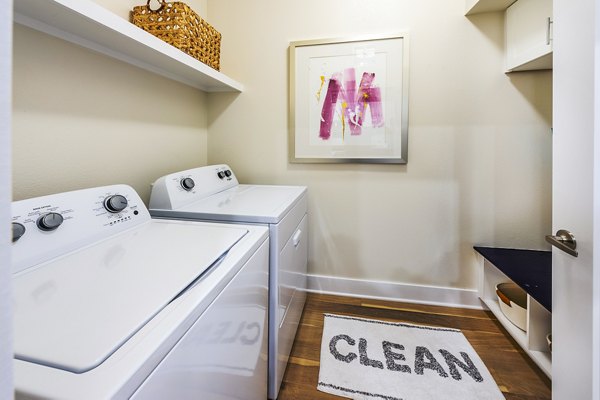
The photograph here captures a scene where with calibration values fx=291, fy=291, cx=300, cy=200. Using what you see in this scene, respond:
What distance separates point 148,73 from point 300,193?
1.05 metres

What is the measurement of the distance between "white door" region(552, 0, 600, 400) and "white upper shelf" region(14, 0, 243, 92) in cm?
143

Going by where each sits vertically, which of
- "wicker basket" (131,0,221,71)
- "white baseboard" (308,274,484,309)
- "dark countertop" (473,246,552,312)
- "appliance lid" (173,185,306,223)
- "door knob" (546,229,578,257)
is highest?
"wicker basket" (131,0,221,71)

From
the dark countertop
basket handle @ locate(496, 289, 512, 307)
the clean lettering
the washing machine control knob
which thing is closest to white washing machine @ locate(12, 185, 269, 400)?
the washing machine control knob

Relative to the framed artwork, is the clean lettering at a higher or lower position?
lower

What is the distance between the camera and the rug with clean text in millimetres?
1287

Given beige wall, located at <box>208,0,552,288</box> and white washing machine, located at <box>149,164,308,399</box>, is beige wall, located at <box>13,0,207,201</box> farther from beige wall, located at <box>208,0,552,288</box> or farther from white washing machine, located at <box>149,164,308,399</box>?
beige wall, located at <box>208,0,552,288</box>

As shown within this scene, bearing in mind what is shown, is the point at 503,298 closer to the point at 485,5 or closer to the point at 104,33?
the point at 485,5

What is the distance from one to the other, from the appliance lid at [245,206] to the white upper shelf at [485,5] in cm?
149

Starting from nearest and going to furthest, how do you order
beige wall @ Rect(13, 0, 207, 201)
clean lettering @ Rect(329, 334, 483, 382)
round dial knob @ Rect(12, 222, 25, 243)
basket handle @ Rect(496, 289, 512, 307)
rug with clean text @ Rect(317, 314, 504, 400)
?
round dial knob @ Rect(12, 222, 25, 243) → beige wall @ Rect(13, 0, 207, 201) → rug with clean text @ Rect(317, 314, 504, 400) → clean lettering @ Rect(329, 334, 483, 382) → basket handle @ Rect(496, 289, 512, 307)

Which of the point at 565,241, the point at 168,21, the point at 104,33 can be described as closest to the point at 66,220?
the point at 104,33

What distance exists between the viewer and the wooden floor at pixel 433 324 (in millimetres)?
1309

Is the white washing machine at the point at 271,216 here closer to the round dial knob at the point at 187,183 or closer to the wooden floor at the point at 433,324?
the round dial knob at the point at 187,183

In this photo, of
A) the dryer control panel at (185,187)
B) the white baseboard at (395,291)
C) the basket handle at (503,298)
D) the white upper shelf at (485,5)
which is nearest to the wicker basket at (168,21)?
the dryer control panel at (185,187)

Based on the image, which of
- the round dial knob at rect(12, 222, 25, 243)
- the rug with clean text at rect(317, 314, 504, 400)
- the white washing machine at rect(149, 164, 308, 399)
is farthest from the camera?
the rug with clean text at rect(317, 314, 504, 400)
